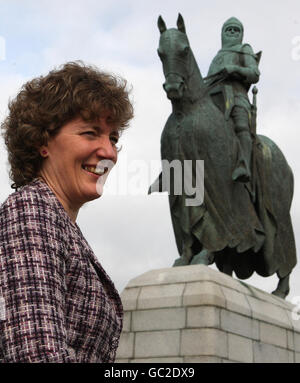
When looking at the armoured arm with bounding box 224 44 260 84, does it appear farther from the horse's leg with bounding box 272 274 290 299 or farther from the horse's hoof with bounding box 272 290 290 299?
the horse's hoof with bounding box 272 290 290 299

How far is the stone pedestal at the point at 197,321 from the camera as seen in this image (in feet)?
24.9

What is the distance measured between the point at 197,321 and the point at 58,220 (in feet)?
19.8

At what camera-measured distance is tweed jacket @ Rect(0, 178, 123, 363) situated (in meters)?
1.57

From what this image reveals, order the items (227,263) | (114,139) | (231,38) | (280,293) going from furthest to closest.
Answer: (231,38), (280,293), (227,263), (114,139)

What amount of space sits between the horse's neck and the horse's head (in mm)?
95

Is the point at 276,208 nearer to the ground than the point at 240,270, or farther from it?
farther from it

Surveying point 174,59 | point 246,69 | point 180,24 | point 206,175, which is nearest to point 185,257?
point 206,175

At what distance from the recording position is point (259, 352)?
813cm

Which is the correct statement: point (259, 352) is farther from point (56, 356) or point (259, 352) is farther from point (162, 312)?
point (56, 356)

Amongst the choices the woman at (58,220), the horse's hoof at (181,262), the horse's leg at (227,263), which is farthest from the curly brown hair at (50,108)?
the horse's leg at (227,263)

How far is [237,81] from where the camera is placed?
9.32 meters

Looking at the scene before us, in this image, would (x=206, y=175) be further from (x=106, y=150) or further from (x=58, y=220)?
(x=58, y=220)

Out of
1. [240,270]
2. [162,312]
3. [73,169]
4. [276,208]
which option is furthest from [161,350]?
[73,169]

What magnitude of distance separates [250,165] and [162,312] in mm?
2337
